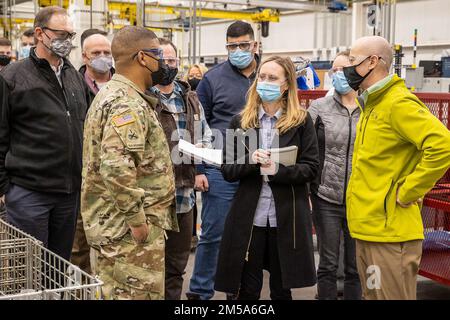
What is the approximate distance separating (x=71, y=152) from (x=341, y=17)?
653 inches

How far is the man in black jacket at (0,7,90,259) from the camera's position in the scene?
2.92 m

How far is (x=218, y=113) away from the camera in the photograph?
12.7 ft

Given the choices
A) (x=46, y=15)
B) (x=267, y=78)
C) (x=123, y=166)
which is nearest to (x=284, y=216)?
(x=267, y=78)

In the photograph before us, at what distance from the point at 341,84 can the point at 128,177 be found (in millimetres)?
1647

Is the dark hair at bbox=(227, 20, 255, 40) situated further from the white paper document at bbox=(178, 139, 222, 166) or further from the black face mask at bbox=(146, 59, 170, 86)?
the black face mask at bbox=(146, 59, 170, 86)

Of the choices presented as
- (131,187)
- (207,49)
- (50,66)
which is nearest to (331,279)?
(131,187)

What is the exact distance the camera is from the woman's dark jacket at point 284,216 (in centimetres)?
288

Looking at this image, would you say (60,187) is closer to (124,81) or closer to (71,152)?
(71,152)

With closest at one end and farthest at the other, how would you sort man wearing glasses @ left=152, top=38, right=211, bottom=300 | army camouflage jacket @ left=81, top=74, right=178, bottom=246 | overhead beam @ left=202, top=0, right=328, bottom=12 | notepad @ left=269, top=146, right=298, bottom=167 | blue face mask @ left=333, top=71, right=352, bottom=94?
army camouflage jacket @ left=81, top=74, right=178, bottom=246
notepad @ left=269, top=146, right=298, bottom=167
man wearing glasses @ left=152, top=38, right=211, bottom=300
blue face mask @ left=333, top=71, right=352, bottom=94
overhead beam @ left=202, top=0, right=328, bottom=12

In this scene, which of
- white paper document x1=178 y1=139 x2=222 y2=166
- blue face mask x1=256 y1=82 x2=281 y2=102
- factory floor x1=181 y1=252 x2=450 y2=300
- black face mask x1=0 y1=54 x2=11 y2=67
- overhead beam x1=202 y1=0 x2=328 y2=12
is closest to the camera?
blue face mask x1=256 y1=82 x2=281 y2=102

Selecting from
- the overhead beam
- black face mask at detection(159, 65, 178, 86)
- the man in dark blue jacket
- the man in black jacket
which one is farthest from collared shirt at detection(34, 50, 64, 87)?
the overhead beam

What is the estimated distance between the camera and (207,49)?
24.6 m

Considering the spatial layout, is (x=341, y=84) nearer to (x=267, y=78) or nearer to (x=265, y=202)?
(x=267, y=78)

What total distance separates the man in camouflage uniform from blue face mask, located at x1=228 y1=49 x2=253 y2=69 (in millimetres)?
1449
